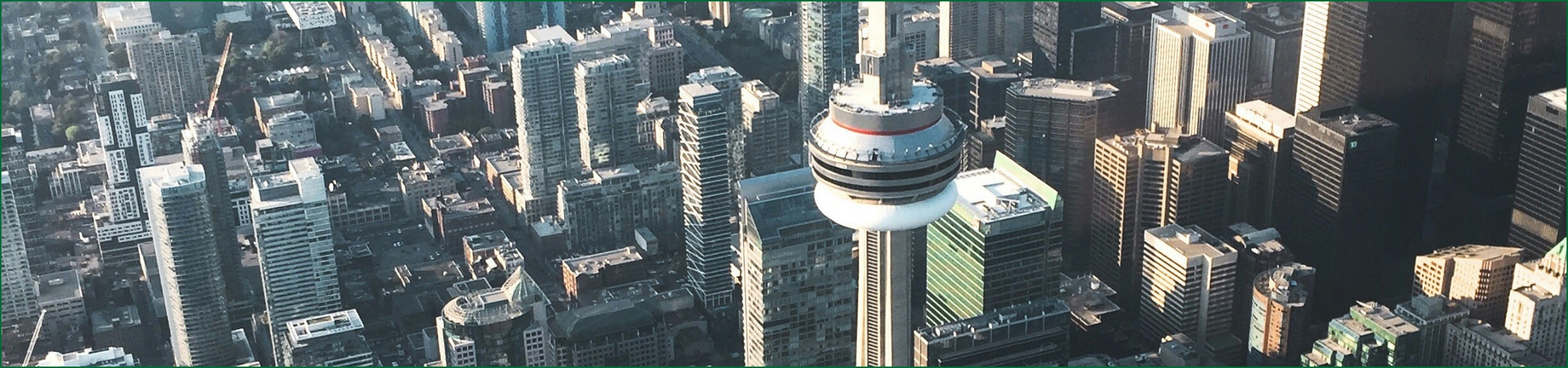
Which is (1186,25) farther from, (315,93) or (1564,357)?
(315,93)

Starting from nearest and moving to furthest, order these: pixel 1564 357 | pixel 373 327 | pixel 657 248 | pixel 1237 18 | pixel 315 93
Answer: pixel 1564 357 < pixel 373 327 < pixel 657 248 < pixel 1237 18 < pixel 315 93

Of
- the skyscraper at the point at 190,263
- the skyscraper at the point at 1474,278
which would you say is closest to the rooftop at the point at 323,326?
the skyscraper at the point at 190,263

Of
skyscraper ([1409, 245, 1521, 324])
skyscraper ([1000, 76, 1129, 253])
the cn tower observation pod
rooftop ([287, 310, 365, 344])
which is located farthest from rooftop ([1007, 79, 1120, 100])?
the cn tower observation pod

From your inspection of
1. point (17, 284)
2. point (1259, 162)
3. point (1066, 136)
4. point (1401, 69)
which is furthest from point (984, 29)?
point (17, 284)

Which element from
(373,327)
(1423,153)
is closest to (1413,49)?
(1423,153)

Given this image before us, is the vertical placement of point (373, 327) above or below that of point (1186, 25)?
below

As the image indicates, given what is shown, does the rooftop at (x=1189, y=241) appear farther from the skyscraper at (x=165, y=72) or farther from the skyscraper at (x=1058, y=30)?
the skyscraper at (x=165, y=72)
